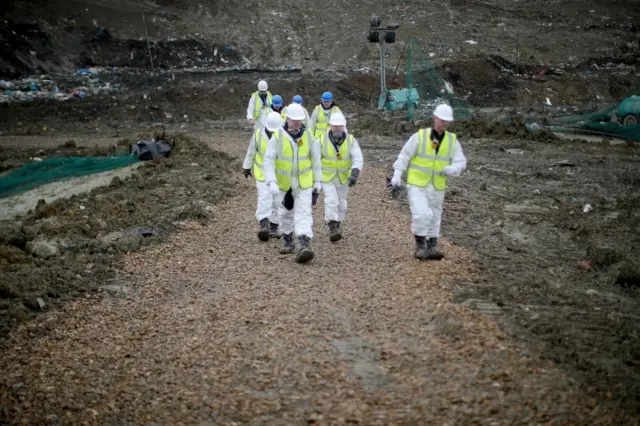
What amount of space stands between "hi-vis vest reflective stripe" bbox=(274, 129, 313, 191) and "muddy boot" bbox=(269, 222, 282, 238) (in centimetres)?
139

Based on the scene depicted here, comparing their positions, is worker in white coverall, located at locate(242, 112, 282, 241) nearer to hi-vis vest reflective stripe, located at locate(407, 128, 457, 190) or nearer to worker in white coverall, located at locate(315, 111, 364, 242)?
worker in white coverall, located at locate(315, 111, 364, 242)

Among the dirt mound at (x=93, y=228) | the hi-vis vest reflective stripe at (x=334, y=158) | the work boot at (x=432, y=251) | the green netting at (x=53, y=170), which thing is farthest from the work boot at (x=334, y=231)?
the green netting at (x=53, y=170)

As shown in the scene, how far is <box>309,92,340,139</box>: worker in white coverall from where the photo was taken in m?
12.5

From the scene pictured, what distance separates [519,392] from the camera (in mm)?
5355

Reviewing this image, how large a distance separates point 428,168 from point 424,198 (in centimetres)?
39

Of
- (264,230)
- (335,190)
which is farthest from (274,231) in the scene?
(335,190)

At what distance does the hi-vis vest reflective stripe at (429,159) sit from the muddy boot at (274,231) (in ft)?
8.70

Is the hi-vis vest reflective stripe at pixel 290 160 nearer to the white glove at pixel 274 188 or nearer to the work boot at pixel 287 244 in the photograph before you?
the white glove at pixel 274 188

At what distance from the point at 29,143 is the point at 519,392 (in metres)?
20.7

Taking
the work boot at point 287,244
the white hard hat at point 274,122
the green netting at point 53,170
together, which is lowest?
the green netting at point 53,170

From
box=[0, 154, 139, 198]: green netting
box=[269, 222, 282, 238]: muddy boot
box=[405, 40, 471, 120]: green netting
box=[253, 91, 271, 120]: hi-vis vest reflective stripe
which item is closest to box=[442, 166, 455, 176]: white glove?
box=[269, 222, 282, 238]: muddy boot

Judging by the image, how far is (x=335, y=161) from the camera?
9930mm

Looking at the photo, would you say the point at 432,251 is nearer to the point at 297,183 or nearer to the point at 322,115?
the point at 297,183

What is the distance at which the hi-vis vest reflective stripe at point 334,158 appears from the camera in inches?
391
